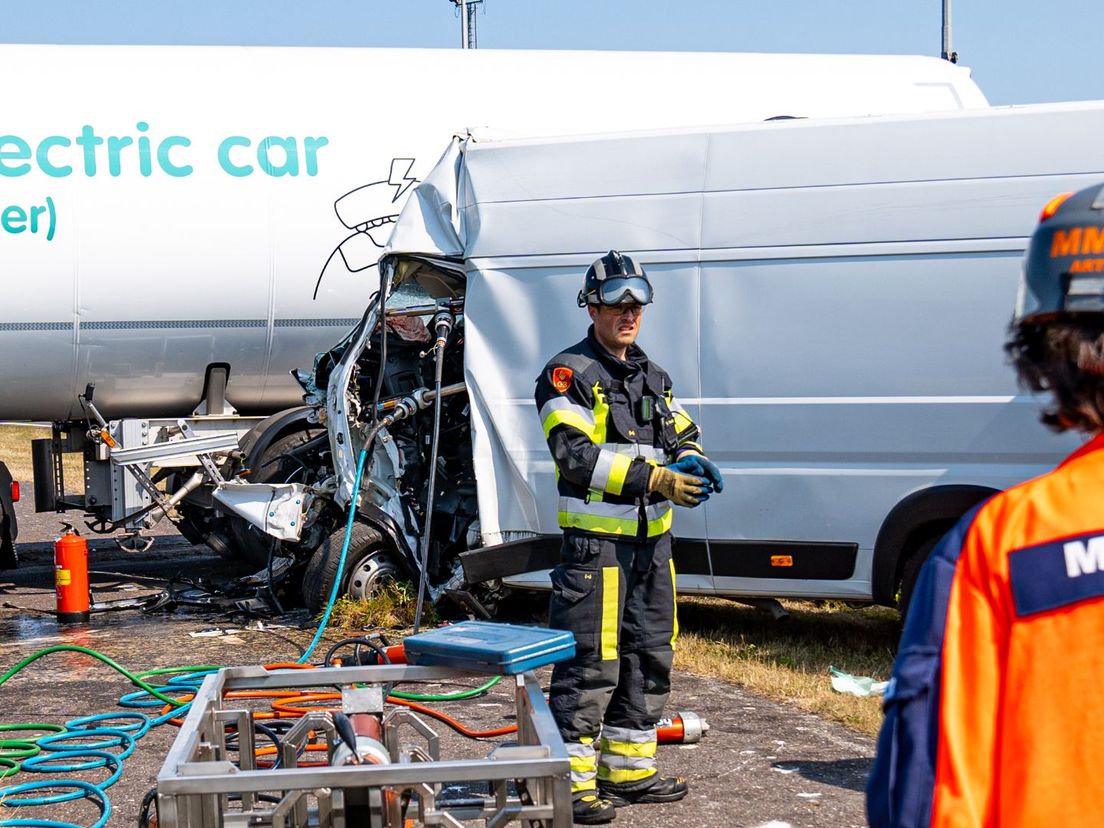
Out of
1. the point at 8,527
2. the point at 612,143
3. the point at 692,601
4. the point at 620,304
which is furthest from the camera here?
the point at 8,527

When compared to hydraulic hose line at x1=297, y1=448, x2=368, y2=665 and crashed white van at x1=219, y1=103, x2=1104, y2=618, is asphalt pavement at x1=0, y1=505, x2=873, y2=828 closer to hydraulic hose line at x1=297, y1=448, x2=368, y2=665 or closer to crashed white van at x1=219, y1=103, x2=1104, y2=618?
hydraulic hose line at x1=297, y1=448, x2=368, y2=665

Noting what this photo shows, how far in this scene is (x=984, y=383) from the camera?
6.44 m

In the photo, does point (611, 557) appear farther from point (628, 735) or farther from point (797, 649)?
point (797, 649)

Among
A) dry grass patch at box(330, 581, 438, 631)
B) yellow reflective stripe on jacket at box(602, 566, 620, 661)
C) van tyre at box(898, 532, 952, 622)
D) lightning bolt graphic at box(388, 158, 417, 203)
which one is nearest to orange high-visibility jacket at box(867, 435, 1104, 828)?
yellow reflective stripe on jacket at box(602, 566, 620, 661)

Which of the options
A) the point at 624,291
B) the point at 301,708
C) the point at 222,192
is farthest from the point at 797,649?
the point at 222,192

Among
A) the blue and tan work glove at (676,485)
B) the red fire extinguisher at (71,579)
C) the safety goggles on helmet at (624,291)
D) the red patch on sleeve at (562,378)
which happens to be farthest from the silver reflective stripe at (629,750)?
the red fire extinguisher at (71,579)

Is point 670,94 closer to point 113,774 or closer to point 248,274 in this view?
point 248,274

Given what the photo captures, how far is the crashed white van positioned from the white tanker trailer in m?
1.80

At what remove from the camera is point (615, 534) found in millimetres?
4879

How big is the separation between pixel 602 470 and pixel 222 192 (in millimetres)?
5489

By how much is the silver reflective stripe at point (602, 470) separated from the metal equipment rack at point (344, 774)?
1.18 meters

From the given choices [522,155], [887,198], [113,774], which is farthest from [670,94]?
[113,774]

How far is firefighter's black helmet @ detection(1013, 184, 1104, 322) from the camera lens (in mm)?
1602

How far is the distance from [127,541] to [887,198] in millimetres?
5845
